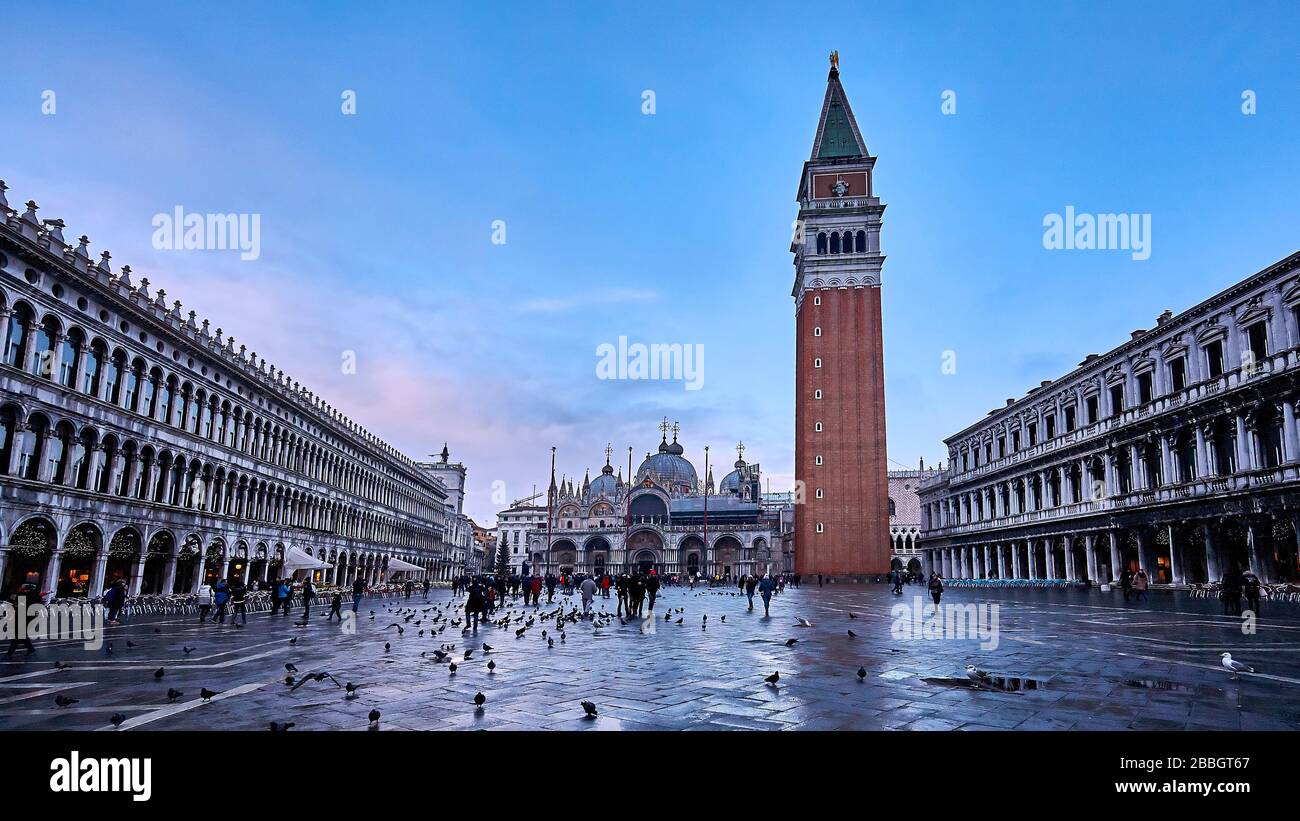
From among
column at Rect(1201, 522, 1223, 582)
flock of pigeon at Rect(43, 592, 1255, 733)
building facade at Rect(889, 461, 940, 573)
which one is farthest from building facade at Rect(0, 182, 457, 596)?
building facade at Rect(889, 461, 940, 573)

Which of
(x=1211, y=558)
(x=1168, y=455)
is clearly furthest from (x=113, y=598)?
(x=1168, y=455)

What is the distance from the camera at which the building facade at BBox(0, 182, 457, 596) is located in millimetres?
21172

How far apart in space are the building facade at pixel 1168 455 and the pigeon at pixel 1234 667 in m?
20.6

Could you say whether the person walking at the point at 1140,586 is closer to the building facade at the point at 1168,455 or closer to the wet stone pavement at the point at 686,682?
the building facade at the point at 1168,455

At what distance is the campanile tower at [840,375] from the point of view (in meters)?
54.4

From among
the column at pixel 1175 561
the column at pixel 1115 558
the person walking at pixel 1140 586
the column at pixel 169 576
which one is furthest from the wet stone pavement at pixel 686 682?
the column at pixel 1115 558

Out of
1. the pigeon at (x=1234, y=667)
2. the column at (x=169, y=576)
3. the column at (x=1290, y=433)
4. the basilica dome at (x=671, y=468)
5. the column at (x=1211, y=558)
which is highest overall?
the basilica dome at (x=671, y=468)

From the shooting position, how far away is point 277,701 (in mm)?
7477

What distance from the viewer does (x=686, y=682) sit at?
8.68 meters

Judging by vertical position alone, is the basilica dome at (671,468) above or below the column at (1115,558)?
above

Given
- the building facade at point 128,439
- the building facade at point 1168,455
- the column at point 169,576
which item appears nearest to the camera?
the building facade at point 128,439

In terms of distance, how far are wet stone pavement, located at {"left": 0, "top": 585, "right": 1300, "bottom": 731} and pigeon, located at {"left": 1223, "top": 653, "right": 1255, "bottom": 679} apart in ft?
0.42
